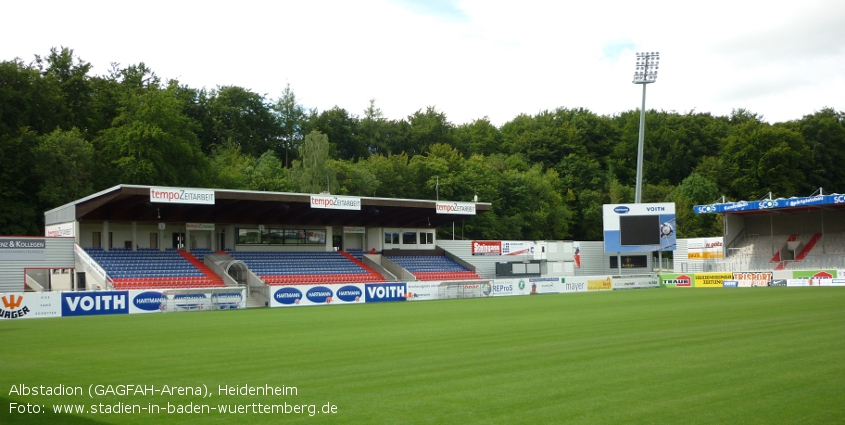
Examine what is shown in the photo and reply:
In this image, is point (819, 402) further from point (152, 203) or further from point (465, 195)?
point (465, 195)

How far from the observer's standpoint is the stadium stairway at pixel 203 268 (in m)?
44.4

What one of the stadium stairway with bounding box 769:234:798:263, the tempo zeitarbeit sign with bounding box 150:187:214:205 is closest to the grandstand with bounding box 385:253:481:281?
the tempo zeitarbeit sign with bounding box 150:187:214:205

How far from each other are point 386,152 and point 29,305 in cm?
6657

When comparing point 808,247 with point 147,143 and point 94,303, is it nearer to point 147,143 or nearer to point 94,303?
point 94,303

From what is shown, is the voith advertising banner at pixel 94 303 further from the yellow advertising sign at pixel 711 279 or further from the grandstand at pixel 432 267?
the yellow advertising sign at pixel 711 279

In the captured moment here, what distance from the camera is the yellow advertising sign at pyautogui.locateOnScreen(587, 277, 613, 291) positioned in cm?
5269

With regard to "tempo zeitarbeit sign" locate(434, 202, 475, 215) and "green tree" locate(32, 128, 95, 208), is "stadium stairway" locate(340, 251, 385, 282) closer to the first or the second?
"tempo zeitarbeit sign" locate(434, 202, 475, 215)

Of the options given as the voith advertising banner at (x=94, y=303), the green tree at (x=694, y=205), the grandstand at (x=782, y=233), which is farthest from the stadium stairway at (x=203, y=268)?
the green tree at (x=694, y=205)

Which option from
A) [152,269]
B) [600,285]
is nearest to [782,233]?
[600,285]

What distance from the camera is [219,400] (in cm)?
1079

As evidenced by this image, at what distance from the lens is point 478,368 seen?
13.4 m

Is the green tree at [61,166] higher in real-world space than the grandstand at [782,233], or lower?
higher

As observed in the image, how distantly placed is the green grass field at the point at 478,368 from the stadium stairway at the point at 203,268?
19.5 metres

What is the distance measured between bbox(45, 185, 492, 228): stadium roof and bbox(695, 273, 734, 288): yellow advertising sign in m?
16.8
